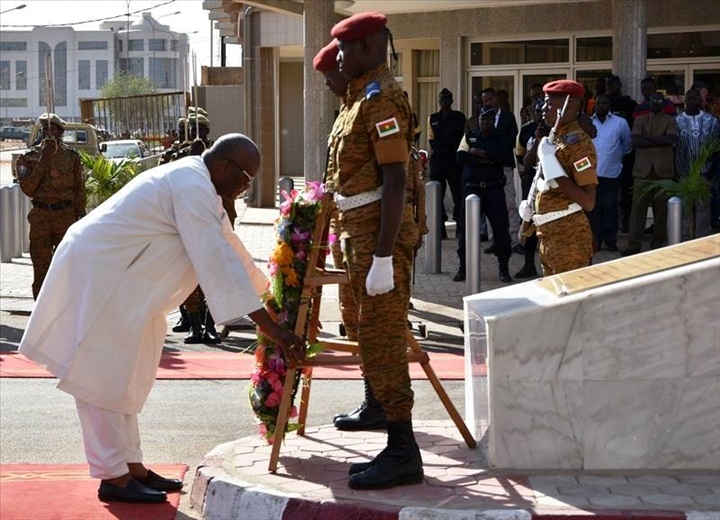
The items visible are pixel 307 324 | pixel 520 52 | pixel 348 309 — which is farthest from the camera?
pixel 520 52

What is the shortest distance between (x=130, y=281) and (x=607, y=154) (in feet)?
34.7

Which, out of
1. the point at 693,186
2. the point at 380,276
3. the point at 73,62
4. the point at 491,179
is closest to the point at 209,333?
the point at 491,179

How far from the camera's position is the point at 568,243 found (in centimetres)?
841

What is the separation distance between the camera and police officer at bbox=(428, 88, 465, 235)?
16.9m

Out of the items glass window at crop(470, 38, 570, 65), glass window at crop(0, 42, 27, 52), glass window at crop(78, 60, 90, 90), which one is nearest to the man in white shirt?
glass window at crop(470, 38, 570, 65)

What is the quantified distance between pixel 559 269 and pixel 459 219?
7.54 metres

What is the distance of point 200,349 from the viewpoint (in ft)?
37.8

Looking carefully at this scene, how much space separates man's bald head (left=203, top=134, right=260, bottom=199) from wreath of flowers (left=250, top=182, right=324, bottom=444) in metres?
0.46

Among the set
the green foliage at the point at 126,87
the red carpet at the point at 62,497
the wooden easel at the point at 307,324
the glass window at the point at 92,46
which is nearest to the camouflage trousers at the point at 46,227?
the red carpet at the point at 62,497

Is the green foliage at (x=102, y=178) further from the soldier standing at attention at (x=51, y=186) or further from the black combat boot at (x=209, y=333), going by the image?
the black combat boot at (x=209, y=333)

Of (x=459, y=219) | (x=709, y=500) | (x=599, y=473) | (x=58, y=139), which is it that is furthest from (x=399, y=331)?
(x=459, y=219)

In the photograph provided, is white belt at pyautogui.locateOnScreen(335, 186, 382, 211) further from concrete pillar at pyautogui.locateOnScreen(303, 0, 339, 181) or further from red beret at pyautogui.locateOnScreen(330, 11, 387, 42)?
concrete pillar at pyautogui.locateOnScreen(303, 0, 339, 181)

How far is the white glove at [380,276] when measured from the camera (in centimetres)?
576

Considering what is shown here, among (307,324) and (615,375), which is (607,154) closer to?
(307,324)
